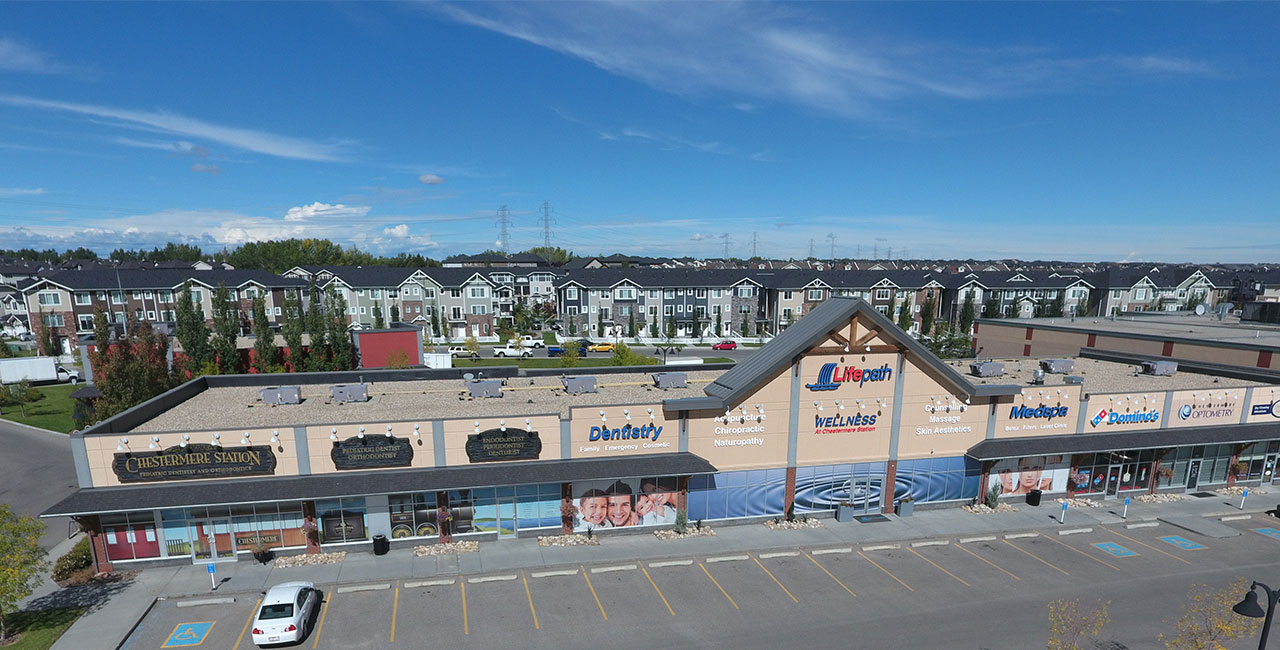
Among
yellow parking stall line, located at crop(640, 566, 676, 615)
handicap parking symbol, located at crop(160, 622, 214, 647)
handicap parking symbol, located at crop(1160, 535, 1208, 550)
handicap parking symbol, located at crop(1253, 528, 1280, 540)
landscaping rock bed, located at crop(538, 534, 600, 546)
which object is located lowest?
handicap parking symbol, located at crop(1253, 528, 1280, 540)

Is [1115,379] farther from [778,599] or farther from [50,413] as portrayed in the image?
[50,413]

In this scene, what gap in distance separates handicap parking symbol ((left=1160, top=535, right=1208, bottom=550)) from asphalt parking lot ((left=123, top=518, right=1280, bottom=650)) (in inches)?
13.8

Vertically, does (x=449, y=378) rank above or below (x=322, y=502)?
above

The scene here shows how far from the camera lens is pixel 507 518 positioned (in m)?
25.8

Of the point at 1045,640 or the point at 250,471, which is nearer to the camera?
the point at 1045,640

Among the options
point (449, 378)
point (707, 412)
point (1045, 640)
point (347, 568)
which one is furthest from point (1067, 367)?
point (347, 568)

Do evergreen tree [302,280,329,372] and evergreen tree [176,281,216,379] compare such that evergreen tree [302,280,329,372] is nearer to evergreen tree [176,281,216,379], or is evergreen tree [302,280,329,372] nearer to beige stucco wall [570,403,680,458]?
evergreen tree [176,281,216,379]

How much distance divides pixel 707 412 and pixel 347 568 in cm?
1699

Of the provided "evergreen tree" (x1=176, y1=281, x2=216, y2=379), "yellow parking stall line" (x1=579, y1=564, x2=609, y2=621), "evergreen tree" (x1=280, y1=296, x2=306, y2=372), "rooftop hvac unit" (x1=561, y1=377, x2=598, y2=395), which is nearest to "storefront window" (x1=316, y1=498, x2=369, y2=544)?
"yellow parking stall line" (x1=579, y1=564, x2=609, y2=621)

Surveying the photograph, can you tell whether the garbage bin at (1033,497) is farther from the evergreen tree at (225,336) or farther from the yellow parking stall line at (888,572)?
the evergreen tree at (225,336)

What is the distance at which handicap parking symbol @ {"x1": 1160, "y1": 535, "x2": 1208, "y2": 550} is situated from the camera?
85.3 feet

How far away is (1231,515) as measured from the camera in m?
29.3

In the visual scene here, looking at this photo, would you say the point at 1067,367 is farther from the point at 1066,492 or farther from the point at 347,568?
the point at 347,568

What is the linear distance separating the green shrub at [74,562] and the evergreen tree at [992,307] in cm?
11824
